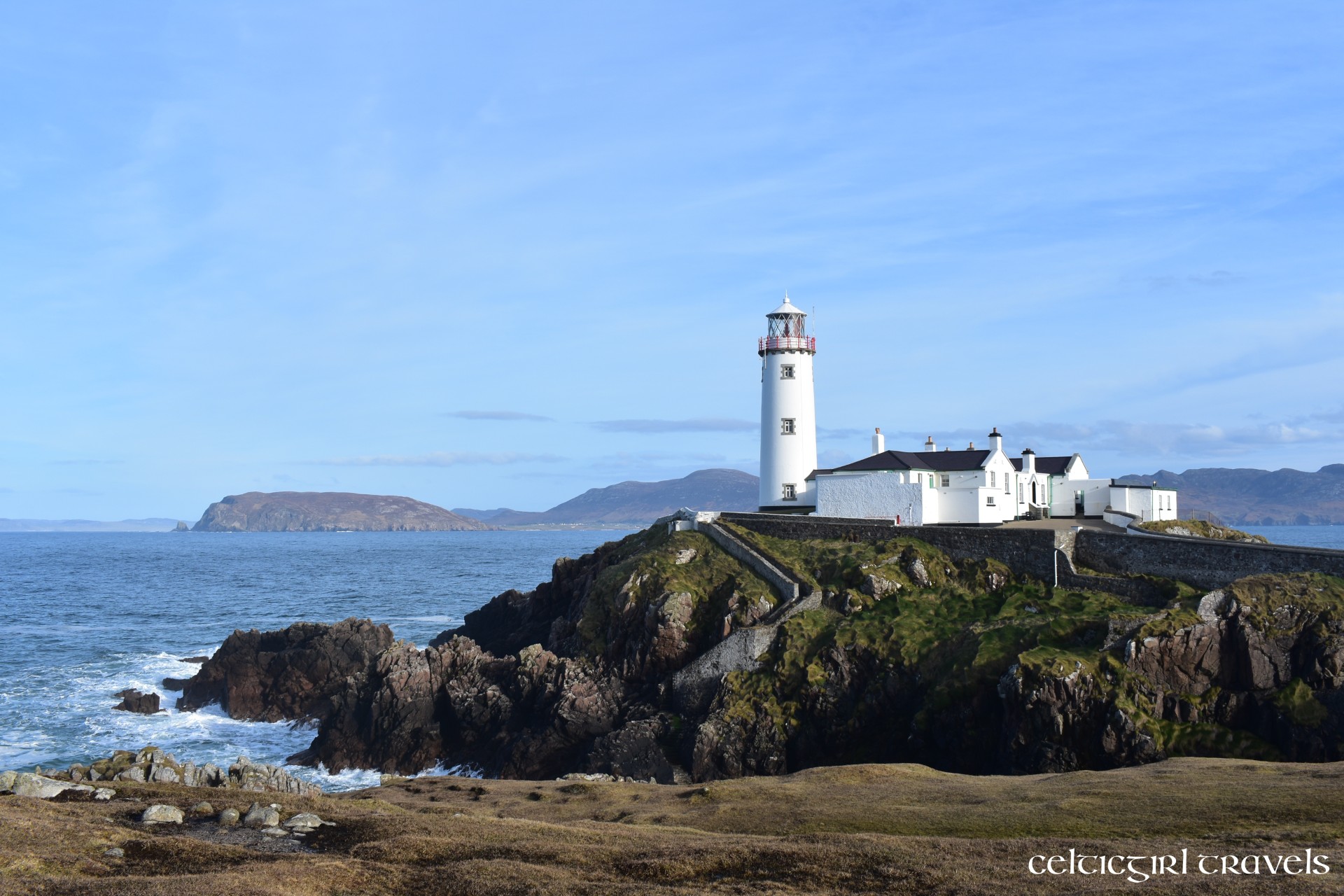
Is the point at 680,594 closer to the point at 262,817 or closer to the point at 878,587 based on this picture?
the point at 878,587

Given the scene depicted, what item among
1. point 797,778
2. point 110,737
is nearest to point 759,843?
point 797,778

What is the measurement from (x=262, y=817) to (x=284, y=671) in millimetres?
36857

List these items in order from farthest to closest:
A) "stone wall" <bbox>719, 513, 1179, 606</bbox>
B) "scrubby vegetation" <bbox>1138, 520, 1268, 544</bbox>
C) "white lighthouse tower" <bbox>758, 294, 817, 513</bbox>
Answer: "white lighthouse tower" <bbox>758, 294, 817, 513</bbox>
"scrubby vegetation" <bbox>1138, 520, 1268, 544</bbox>
"stone wall" <bbox>719, 513, 1179, 606</bbox>

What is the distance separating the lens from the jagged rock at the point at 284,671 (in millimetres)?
60844

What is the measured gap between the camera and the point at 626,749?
44.6 metres

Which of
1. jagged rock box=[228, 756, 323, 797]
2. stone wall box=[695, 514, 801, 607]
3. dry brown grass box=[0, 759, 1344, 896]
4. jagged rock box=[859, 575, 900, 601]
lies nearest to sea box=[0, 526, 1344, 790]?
jagged rock box=[228, 756, 323, 797]

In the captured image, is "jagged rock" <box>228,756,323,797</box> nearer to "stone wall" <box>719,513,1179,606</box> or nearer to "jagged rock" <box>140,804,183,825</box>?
"jagged rock" <box>140,804,183,825</box>

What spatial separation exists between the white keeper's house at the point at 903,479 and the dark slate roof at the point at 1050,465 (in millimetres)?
67

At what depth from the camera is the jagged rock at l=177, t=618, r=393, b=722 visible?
2395 inches

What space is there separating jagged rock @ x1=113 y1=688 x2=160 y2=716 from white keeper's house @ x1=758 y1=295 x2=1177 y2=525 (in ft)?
130

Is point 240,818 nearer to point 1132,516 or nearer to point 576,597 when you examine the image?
point 576,597

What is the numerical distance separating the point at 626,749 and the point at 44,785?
2204cm

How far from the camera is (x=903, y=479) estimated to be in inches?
2379

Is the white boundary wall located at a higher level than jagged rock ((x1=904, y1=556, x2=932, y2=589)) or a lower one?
higher
